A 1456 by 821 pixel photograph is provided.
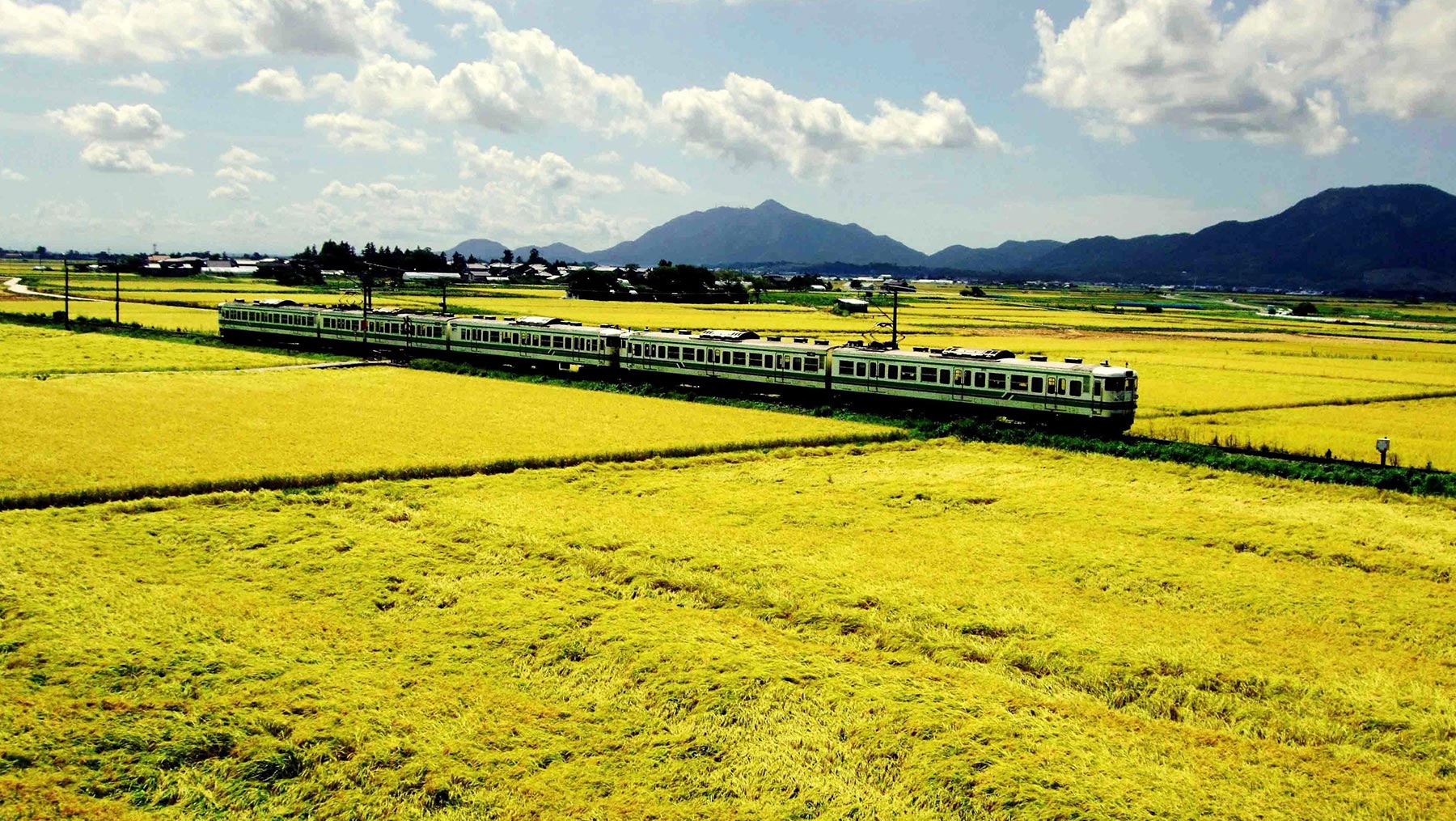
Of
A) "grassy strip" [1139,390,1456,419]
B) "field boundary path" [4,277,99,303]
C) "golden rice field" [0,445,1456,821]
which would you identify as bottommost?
"golden rice field" [0,445,1456,821]

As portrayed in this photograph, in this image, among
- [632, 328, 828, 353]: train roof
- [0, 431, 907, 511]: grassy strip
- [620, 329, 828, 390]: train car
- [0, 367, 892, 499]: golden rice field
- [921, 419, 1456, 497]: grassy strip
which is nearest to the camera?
[0, 431, 907, 511]: grassy strip

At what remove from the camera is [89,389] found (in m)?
42.8

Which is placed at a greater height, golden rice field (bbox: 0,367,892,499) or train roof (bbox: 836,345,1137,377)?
train roof (bbox: 836,345,1137,377)

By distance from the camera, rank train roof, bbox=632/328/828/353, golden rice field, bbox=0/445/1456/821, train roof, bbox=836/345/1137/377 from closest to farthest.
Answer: golden rice field, bbox=0/445/1456/821
train roof, bbox=836/345/1137/377
train roof, bbox=632/328/828/353

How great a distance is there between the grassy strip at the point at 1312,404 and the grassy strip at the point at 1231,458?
8105 millimetres

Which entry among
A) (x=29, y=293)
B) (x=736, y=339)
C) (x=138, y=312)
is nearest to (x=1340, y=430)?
(x=736, y=339)

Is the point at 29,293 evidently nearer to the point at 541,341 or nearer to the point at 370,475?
the point at 541,341

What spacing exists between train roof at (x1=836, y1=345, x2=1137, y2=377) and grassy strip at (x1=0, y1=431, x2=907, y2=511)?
6427 millimetres

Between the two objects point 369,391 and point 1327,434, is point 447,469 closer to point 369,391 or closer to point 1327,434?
point 369,391

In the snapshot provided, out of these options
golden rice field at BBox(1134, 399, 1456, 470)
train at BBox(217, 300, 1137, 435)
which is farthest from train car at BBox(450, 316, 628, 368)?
golden rice field at BBox(1134, 399, 1456, 470)

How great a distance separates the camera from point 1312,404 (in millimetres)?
47406

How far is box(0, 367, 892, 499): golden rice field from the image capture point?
27328mm

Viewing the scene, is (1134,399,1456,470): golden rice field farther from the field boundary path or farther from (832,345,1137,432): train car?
the field boundary path

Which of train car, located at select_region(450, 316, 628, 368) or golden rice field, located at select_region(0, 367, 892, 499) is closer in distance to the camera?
golden rice field, located at select_region(0, 367, 892, 499)
